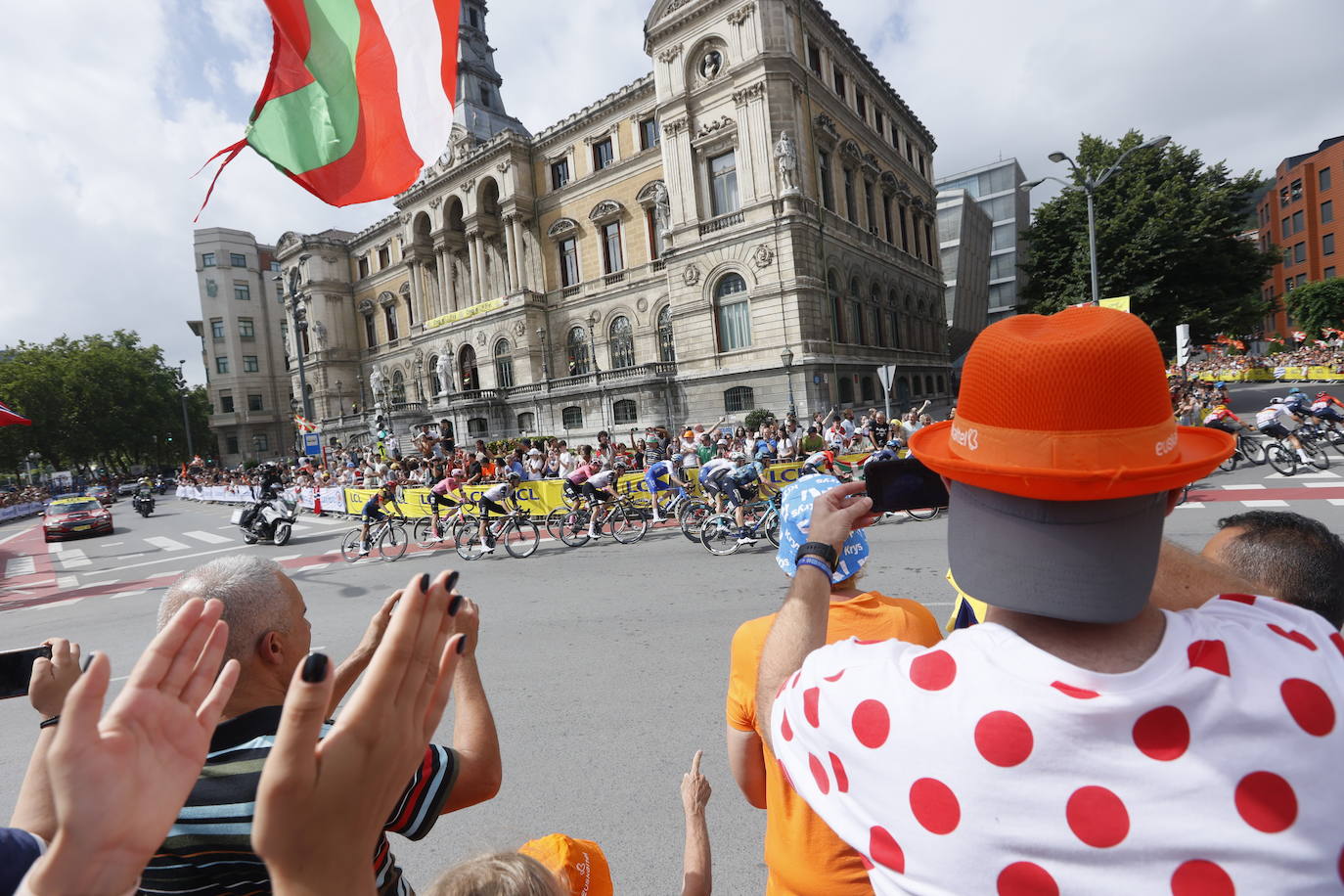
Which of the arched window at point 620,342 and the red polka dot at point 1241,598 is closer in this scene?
the red polka dot at point 1241,598

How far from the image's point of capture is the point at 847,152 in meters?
30.6

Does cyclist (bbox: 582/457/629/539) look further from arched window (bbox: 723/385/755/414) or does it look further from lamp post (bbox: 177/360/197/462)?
lamp post (bbox: 177/360/197/462)

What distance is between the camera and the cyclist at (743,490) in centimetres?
992

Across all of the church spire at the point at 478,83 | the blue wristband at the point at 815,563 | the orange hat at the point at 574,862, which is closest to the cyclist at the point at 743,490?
the orange hat at the point at 574,862

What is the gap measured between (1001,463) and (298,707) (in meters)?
0.98

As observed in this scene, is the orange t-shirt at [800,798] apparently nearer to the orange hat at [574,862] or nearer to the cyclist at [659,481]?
the orange hat at [574,862]

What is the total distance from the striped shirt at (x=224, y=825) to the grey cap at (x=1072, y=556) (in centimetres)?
128

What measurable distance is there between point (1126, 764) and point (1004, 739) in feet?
0.45

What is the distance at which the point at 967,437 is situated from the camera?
100cm

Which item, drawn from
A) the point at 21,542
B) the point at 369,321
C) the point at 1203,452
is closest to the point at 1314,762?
the point at 1203,452

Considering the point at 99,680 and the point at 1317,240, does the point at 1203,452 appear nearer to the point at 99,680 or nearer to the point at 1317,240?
the point at 99,680

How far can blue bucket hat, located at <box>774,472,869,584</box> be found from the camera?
2.03 meters

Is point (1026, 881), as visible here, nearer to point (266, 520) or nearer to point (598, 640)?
point (598, 640)

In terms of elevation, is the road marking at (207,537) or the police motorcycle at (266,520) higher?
the police motorcycle at (266,520)
